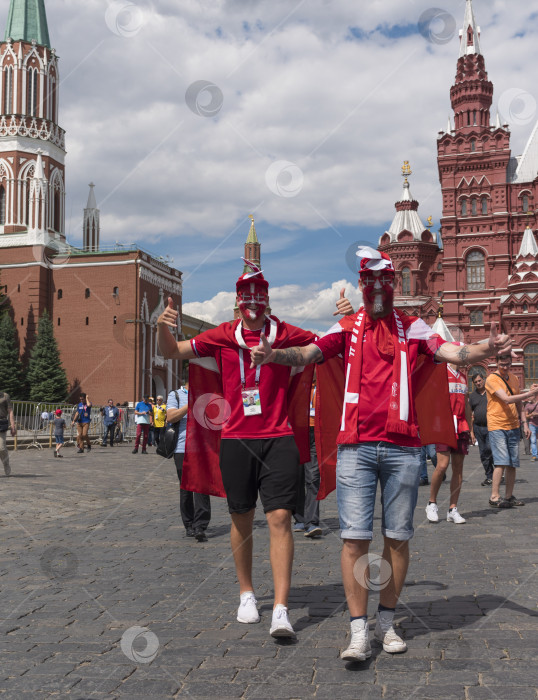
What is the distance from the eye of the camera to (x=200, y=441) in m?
4.91

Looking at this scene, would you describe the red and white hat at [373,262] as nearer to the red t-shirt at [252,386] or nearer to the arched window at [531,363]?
the red t-shirt at [252,386]

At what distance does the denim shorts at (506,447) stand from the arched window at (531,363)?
147 ft

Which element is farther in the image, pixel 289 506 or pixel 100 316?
pixel 100 316

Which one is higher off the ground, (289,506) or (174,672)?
(289,506)

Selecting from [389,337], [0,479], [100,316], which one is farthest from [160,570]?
[100,316]

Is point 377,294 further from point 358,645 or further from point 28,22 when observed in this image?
point 28,22

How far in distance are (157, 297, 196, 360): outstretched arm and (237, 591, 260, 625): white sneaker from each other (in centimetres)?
147

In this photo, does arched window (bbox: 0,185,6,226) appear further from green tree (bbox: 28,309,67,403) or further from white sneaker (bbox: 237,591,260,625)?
white sneaker (bbox: 237,591,260,625)

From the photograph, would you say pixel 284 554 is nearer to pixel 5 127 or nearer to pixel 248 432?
pixel 248 432

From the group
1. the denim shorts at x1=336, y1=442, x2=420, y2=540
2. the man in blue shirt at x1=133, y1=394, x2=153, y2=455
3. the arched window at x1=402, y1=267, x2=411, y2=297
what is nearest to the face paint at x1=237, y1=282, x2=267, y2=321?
the denim shorts at x1=336, y1=442, x2=420, y2=540

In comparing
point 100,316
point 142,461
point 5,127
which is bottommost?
point 142,461

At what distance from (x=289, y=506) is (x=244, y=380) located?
782mm

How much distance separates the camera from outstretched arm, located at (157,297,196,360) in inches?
169

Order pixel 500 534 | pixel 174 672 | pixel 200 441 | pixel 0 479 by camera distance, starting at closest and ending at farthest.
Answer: pixel 174 672 < pixel 200 441 < pixel 500 534 < pixel 0 479
